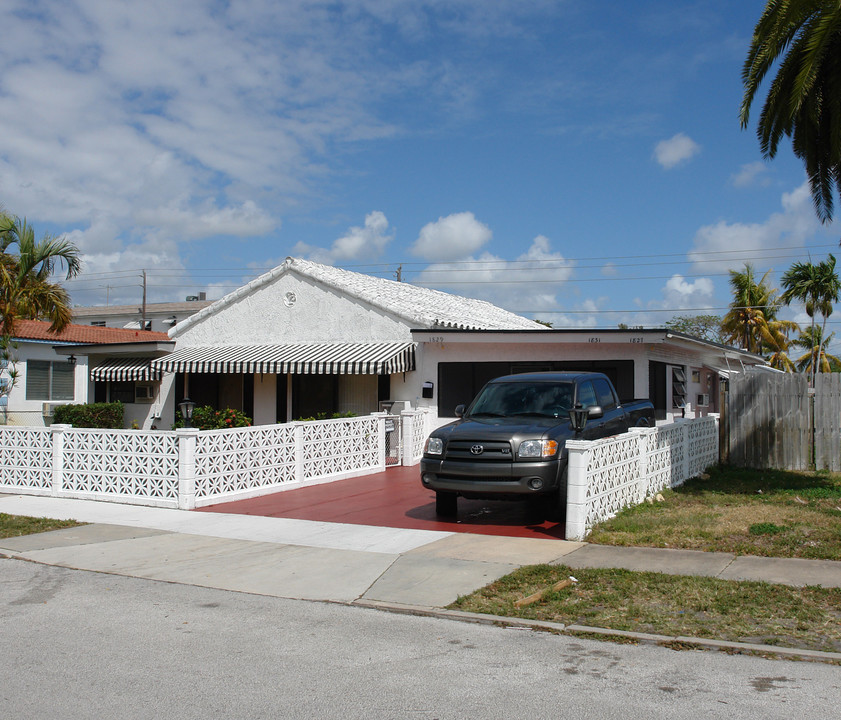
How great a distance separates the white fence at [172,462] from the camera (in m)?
→ 12.1

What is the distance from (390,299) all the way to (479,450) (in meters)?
11.4

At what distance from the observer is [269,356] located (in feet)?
66.4

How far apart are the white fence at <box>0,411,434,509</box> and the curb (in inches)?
235

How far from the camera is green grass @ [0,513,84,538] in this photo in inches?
404

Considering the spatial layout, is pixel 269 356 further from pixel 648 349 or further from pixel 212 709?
pixel 212 709

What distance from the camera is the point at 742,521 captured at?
963 cm

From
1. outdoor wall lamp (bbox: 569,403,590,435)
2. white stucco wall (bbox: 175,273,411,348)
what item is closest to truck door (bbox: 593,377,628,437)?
outdoor wall lamp (bbox: 569,403,590,435)

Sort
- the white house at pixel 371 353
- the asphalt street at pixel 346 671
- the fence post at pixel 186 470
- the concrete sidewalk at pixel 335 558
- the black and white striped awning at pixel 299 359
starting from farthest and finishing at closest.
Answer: the black and white striped awning at pixel 299 359 → the white house at pixel 371 353 → the fence post at pixel 186 470 → the concrete sidewalk at pixel 335 558 → the asphalt street at pixel 346 671

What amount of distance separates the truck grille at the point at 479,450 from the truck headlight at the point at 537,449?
0.56 ft

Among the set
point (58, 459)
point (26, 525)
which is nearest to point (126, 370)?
point (58, 459)

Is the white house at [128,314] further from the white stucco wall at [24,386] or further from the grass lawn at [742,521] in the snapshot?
the grass lawn at [742,521]

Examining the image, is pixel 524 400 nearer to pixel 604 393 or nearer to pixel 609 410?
pixel 609 410

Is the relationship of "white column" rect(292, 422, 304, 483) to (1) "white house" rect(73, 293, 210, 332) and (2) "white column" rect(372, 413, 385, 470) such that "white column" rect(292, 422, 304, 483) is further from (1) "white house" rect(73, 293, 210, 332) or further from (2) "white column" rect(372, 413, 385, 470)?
(1) "white house" rect(73, 293, 210, 332)

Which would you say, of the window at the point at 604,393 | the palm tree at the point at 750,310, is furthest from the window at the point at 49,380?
the palm tree at the point at 750,310
